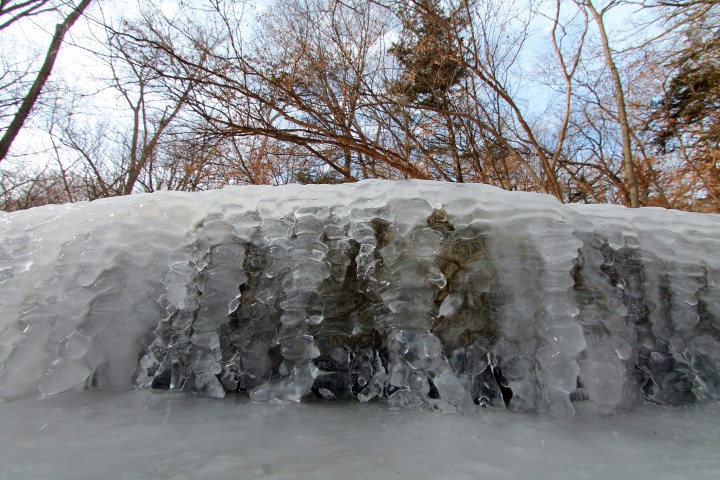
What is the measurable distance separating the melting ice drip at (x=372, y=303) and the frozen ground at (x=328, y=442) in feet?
0.34

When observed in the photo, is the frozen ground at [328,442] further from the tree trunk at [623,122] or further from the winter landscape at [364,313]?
the tree trunk at [623,122]

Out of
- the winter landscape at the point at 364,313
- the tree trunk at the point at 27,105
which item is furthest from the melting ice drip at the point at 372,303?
the tree trunk at the point at 27,105

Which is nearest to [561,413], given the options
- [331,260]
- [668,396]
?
[668,396]

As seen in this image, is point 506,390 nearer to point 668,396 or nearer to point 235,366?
point 668,396

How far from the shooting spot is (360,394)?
1091mm

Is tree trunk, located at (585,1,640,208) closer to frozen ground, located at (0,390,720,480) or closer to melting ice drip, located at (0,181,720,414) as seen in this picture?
melting ice drip, located at (0,181,720,414)

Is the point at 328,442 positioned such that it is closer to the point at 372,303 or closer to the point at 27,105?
the point at 372,303

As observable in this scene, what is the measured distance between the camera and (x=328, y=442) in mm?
732

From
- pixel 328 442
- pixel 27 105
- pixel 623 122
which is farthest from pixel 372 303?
pixel 27 105

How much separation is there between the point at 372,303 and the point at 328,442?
1.54ft

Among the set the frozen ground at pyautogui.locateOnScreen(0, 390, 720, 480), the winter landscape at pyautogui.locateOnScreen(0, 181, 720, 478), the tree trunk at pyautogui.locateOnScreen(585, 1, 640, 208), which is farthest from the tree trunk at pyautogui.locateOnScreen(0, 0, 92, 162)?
the tree trunk at pyautogui.locateOnScreen(585, 1, 640, 208)

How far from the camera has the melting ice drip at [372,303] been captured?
3.47 ft

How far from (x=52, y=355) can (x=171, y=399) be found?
0.41 metres

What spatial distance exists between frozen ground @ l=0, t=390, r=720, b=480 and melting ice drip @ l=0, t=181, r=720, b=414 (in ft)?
0.34
